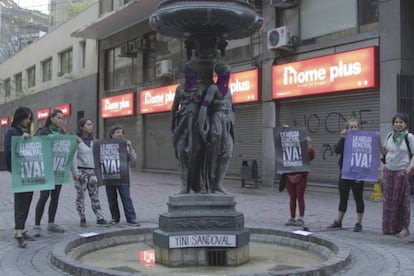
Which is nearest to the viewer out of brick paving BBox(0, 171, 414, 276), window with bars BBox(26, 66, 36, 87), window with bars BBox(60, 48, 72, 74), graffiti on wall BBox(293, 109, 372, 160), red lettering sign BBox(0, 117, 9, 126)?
brick paving BBox(0, 171, 414, 276)

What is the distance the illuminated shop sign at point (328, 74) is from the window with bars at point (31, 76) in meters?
26.9

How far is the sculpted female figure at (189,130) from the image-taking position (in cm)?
639

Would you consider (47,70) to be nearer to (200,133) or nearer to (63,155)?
(63,155)

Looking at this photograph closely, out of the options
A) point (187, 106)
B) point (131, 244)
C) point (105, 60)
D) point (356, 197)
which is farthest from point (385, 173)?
point (105, 60)

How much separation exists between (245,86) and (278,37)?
7.21 feet

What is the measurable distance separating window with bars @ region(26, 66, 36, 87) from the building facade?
61.4 feet

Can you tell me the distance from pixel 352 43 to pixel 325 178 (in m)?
3.83

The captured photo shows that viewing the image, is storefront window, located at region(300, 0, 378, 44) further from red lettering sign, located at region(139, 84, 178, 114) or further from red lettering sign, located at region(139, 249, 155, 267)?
red lettering sign, located at region(139, 249, 155, 267)

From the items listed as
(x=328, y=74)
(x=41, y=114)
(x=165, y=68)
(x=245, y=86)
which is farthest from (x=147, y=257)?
(x=41, y=114)

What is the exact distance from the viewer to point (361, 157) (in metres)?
8.12

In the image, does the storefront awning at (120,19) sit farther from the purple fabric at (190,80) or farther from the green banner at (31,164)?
the purple fabric at (190,80)

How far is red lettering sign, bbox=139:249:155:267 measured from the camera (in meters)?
6.16

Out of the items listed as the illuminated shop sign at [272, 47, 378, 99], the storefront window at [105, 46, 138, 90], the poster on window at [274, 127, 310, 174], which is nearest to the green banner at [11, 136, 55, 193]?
the poster on window at [274, 127, 310, 174]

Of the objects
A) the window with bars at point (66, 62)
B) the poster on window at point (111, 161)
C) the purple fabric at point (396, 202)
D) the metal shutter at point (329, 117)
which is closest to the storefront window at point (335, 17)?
the metal shutter at point (329, 117)
